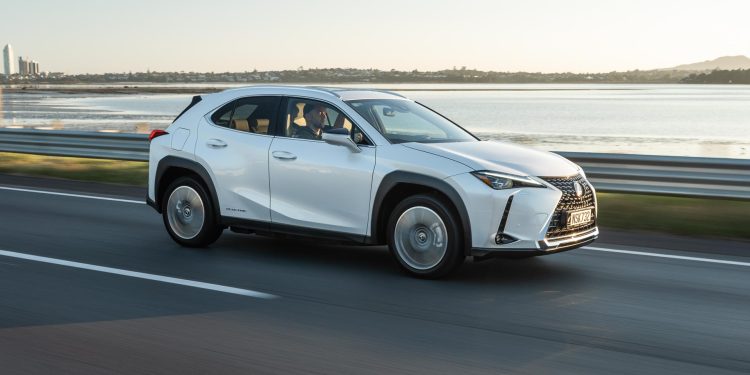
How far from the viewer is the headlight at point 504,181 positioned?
23.1 ft

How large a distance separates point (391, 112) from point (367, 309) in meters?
2.28

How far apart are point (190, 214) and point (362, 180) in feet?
6.97

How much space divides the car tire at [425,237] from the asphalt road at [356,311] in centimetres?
16

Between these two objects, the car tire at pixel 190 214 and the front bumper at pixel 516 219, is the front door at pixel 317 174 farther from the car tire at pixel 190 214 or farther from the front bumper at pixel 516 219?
the front bumper at pixel 516 219

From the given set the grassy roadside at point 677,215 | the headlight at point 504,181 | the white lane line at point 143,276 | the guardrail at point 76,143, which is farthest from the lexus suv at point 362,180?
the guardrail at point 76,143

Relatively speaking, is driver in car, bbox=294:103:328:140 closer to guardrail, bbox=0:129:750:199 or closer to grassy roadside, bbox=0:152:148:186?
guardrail, bbox=0:129:750:199

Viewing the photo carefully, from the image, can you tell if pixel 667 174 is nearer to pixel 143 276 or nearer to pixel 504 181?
pixel 504 181

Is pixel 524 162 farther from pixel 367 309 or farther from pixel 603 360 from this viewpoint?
pixel 603 360

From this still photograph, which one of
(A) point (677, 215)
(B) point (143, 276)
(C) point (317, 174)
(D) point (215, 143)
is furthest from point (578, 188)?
(A) point (677, 215)

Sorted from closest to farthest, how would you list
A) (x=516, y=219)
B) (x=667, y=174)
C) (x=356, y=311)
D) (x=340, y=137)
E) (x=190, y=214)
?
(x=356, y=311)
(x=516, y=219)
(x=340, y=137)
(x=190, y=214)
(x=667, y=174)

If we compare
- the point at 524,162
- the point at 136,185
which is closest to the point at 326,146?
the point at 524,162

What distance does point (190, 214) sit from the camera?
8938mm

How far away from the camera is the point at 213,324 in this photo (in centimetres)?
614

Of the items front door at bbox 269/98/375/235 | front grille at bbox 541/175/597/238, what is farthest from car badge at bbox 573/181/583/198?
front door at bbox 269/98/375/235
